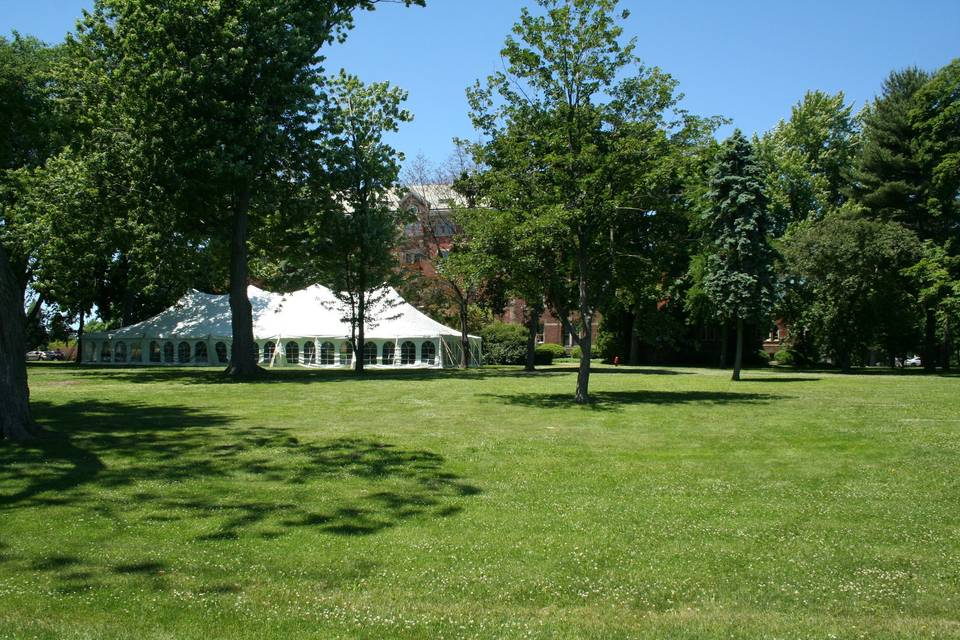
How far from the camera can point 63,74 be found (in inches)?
1115

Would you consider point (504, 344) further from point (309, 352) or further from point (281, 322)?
point (281, 322)

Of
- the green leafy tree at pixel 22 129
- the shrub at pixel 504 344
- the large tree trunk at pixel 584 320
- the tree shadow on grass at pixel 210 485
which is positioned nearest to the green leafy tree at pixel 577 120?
the large tree trunk at pixel 584 320

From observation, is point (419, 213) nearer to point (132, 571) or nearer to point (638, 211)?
point (638, 211)

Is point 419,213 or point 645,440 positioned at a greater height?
point 419,213

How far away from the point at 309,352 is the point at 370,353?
12.2 feet

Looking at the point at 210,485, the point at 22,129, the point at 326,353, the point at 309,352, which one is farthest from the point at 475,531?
the point at 22,129

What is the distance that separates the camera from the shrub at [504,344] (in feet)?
175

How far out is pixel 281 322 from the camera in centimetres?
4269

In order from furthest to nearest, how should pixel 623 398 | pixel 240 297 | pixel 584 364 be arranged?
pixel 240 297, pixel 623 398, pixel 584 364

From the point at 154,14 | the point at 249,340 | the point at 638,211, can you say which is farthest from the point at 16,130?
the point at 638,211

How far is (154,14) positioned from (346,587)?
25.7m

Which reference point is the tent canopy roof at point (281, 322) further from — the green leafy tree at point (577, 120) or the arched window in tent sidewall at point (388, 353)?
the green leafy tree at point (577, 120)

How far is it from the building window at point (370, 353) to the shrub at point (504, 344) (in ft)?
45.1

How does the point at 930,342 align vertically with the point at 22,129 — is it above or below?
below
